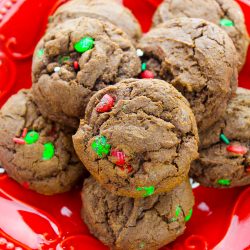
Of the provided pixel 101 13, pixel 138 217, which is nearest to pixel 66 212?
pixel 138 217

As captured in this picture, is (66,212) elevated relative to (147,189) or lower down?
lower down

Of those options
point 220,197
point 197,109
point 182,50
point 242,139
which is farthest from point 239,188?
point 182,50

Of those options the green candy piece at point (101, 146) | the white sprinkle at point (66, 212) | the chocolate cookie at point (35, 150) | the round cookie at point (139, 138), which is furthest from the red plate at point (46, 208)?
the green candy piece at point (101, 146)

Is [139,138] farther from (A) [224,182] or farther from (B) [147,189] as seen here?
(A) [224,182]

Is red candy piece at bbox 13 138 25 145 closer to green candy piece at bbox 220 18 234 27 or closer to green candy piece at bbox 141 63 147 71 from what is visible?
green candy piece at bbox 141 63 147 71

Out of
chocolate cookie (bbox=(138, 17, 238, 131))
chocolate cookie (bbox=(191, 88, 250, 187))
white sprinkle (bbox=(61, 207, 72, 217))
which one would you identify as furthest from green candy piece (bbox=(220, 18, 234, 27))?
white sprinkle (bbox=(61, 207, 72, 217))

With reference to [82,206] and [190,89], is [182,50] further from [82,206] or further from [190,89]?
[82,206]

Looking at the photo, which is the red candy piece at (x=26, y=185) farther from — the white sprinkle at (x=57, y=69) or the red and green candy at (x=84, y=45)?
the red and green candy at (x=84, y=45)
